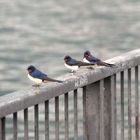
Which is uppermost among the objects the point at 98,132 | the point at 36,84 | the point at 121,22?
the point at 36,84

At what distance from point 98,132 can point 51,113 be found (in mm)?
9883

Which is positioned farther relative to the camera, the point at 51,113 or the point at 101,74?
the point at 51,113

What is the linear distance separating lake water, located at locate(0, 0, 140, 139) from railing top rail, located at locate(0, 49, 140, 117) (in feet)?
40.6

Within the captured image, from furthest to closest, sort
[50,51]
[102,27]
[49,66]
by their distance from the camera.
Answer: [102,27] → [50,51] → [49,66]

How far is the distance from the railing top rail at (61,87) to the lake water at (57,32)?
488 inches

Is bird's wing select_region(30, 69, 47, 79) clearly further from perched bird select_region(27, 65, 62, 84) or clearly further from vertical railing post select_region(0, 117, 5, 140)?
vertical railing post select_region(0, 117, 5, 140)

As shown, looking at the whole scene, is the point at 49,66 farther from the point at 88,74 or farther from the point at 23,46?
the point at 88,74

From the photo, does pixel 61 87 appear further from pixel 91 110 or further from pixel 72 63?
pixel 91 110

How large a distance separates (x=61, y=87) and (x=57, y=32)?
22654 millimetres

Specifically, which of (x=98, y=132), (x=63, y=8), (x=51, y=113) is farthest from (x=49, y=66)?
(x=98, y=132)

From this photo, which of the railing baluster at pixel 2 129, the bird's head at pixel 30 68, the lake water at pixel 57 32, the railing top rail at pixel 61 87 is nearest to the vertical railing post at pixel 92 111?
the railing top rail at pixel 61 87

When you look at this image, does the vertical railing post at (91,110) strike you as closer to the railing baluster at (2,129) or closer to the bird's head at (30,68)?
the bird's head at (30,68)

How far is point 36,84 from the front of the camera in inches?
285

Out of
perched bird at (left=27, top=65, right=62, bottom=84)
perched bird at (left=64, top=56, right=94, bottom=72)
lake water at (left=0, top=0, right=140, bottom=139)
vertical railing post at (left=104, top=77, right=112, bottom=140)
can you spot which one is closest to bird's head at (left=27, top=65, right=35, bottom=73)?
perched bird at (left=27, top=65, right=62, bottom=84)
